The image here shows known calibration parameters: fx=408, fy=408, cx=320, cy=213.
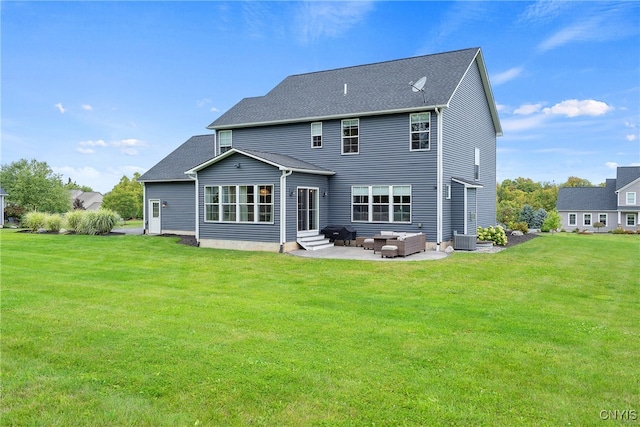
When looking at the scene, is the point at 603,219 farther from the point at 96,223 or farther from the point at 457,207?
the point at 96,223

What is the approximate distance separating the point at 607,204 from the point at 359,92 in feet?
127

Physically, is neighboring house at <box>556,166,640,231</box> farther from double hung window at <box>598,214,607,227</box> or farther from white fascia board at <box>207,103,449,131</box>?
white fascia board at <box>207,103,449,131</box>

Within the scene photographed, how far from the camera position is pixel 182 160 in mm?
24234

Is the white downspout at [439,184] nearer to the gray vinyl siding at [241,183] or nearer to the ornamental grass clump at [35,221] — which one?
the gray vinyl siding at [241,183]

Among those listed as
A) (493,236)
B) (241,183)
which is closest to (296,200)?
(241,183)

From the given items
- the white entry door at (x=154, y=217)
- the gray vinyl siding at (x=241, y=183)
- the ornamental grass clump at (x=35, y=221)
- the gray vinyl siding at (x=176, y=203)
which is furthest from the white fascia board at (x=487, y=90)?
the ornamental grass clump at (x=35, y=221)

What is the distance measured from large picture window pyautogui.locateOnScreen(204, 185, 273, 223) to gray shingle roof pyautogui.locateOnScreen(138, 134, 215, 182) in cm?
513

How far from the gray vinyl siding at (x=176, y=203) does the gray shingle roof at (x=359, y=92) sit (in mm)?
4048

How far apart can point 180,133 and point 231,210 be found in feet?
50.1

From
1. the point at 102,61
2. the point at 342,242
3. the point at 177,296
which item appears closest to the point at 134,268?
the point at 177,296

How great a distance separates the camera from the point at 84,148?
42.6 metres

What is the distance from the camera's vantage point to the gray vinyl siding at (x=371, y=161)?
16.4 meters

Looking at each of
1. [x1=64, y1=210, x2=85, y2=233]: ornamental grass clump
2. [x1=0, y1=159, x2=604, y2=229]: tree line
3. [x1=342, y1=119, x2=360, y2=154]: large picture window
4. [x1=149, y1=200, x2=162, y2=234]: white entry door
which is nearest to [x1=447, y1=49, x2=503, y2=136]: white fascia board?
[x1=342, y1=119, x2=360, y2=154]: large picture window

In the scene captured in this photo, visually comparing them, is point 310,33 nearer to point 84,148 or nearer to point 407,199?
point 407,199
